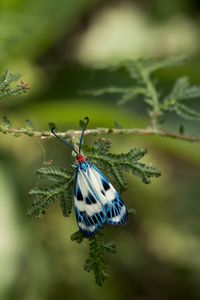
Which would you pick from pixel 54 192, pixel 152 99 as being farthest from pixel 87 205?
pixel 152 99

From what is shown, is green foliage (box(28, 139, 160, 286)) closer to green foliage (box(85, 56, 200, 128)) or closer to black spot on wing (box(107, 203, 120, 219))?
black spot on wing (box(107, 203, 120, 219))

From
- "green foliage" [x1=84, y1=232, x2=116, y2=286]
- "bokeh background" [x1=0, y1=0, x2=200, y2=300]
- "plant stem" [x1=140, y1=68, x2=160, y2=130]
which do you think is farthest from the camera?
"bokeh background" [x1=0, y1=0, x2=200, y2=300]

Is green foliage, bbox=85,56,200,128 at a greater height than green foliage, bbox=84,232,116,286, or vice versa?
green foliage, bbox=85,56,200,128

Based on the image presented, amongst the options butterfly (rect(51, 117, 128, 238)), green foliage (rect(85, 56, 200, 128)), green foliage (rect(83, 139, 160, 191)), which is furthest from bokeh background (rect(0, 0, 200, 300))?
butterfly (rect(51, 117, 128, 238))

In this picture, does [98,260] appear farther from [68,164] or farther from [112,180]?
[68,164]

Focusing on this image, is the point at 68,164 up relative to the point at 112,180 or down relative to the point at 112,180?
up

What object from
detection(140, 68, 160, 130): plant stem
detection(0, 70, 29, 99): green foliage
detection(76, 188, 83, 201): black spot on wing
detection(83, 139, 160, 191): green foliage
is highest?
detection(140, 68, 160, 130): plant stem

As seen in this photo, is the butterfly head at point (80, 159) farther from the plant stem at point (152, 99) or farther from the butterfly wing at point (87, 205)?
the plant stem at point (152, 99)
